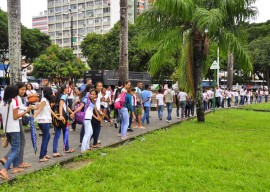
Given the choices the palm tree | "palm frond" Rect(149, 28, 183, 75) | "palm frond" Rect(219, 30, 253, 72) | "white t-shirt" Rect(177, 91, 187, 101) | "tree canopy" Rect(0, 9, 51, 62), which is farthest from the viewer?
"tree canopy" Rect(0, 9, 51, 62)

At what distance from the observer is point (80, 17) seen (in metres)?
84.0

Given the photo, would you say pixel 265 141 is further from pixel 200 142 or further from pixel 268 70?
pixel 268 70

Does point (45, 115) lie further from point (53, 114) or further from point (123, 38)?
point (123, 38)

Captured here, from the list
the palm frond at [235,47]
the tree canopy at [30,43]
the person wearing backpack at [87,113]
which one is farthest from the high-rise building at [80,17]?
the person wearing backpack at [87,113]

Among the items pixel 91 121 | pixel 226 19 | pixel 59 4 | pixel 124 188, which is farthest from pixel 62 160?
pixel 59 4

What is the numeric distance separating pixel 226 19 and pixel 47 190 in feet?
31.5

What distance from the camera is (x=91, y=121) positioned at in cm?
831

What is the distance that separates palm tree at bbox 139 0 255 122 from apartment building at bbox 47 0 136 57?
6278cm

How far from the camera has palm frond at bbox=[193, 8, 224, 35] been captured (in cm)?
1095

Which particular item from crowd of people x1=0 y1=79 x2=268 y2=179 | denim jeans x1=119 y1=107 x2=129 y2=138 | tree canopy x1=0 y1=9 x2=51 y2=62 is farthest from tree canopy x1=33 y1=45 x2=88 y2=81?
denim jeans x1=119 y1=107 x2=129 y2=138

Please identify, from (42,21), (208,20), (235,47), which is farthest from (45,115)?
(42,21)

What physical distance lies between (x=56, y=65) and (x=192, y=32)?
28.2 m

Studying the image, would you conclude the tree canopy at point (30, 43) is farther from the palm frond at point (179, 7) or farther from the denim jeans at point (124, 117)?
the denim jeans at point (124, 117)

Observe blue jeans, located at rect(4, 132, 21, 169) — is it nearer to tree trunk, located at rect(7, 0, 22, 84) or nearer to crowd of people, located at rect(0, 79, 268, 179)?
crowd of people, located at rect(0, 79, 268, 179)
